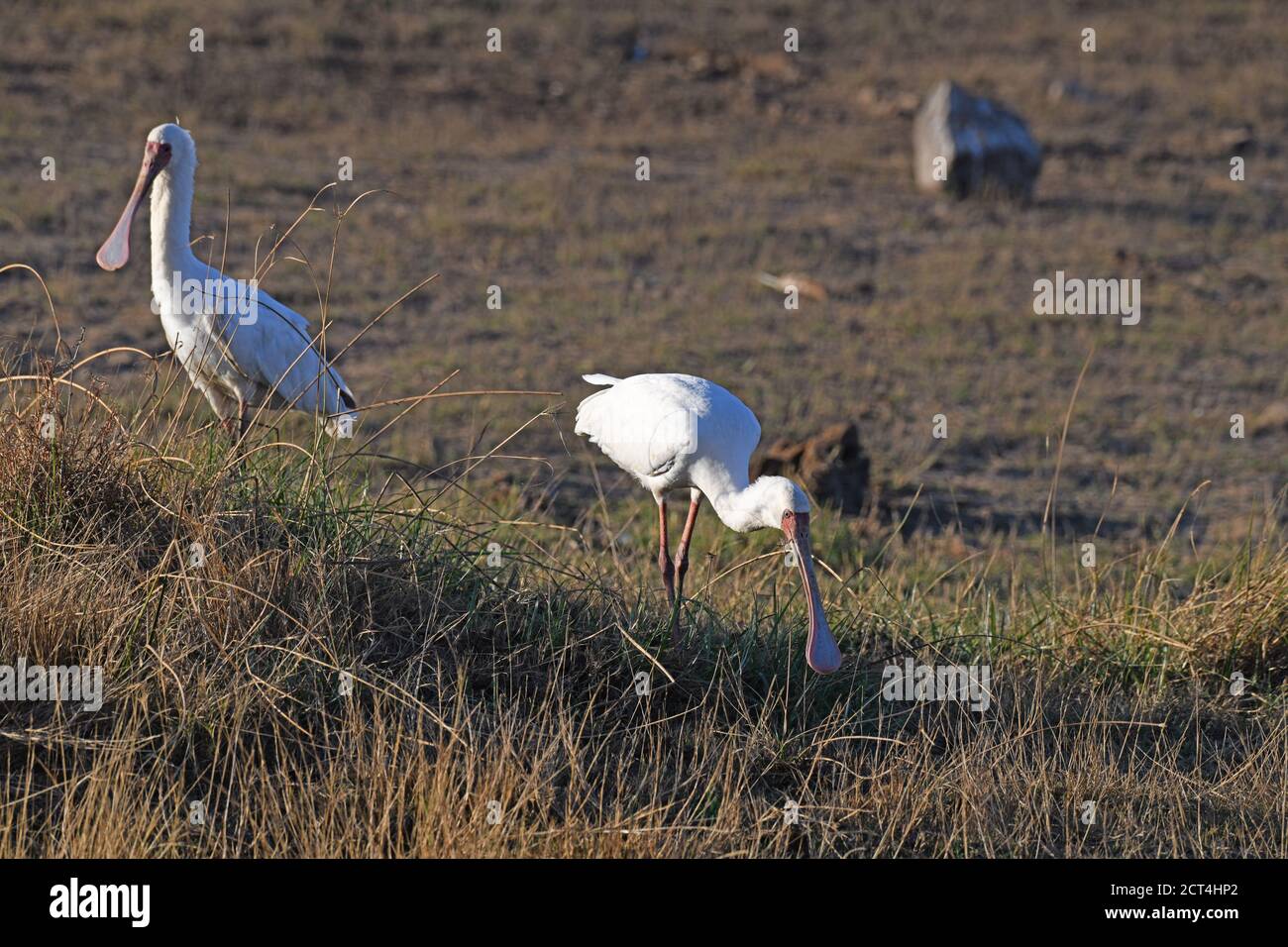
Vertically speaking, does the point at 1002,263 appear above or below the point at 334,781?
above

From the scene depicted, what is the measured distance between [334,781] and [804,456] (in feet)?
15.0

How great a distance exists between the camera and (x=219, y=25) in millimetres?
21156

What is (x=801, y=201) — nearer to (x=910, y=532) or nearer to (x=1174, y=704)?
(x=910, y=532)

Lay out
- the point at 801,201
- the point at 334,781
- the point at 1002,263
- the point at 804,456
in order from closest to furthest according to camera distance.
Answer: the point at 334,781, the point at 804,456, the point at 1002,263, the point at 801,201

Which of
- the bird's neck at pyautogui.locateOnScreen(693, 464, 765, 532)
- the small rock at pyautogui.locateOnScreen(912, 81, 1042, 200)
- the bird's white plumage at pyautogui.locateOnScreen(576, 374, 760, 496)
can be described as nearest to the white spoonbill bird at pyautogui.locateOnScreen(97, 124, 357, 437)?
the bird's white plumage at pyautogui.locateOnScreen(576, 374, 760, 496)

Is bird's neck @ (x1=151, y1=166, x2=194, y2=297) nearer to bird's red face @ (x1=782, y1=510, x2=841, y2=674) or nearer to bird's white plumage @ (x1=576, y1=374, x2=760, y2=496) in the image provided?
bird's white plumage @ (x1=576, y1=374, x2=760, y2=496)

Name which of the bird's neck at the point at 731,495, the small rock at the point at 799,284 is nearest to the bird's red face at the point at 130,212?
the bird's neck at the point at 731,495

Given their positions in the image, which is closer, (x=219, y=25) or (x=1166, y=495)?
(x=1166, y=495)

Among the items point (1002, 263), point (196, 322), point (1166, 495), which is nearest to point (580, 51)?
point (1002, 263)

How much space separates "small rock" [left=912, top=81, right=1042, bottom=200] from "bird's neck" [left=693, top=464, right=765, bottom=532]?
469 inches

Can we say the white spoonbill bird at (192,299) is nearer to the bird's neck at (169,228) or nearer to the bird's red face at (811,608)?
the bird's neck at (169,228)

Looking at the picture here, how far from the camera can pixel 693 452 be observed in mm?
5668

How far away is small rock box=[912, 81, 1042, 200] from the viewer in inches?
663

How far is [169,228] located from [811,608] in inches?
136
